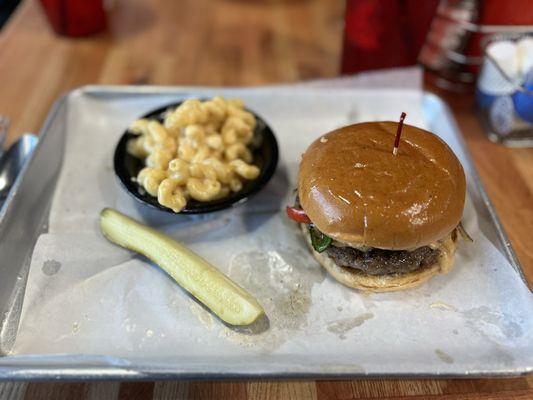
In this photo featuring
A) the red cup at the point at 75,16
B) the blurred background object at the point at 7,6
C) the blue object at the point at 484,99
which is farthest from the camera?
the blurred background object at the point at 7,6

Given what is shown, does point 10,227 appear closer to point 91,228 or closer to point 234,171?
point 91,228

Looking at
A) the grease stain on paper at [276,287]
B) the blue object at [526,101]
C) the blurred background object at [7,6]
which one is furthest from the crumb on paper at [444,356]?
the blurred background object at [7,6]

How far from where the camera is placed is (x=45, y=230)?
1.20 m

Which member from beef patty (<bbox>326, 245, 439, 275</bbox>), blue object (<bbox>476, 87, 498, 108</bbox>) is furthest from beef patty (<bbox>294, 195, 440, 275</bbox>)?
blue object (<bbox>476, 87, 498, 108</bbox>)

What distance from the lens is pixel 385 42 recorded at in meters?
1.71

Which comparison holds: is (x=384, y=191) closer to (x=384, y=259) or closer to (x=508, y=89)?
(x=384, y=259)

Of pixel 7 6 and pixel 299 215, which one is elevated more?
pixel 299 215

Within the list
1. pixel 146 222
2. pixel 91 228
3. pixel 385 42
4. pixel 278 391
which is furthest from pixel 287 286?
pixel 385 42

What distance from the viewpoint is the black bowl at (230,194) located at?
3.75 feet

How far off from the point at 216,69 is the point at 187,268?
1114mm

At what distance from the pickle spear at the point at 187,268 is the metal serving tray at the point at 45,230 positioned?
0.37 ft

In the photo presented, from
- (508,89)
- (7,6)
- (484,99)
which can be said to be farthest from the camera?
(7,6)

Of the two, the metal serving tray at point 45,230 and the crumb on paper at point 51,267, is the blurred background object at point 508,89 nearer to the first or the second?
the metal serving tray at point 45,230

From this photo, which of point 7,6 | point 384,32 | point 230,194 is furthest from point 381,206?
point 7,6
